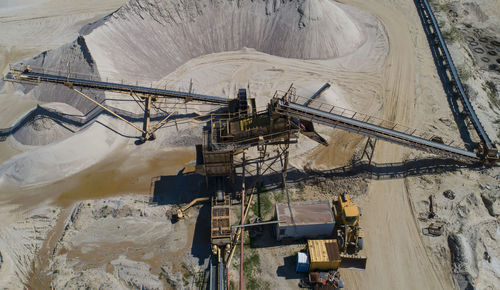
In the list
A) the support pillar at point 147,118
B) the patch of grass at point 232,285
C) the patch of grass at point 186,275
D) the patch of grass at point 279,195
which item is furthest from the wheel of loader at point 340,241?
the support pillar at point 147,118

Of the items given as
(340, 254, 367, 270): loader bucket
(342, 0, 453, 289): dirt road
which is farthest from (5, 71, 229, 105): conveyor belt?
(340, 254, 367, 270): loader bucket

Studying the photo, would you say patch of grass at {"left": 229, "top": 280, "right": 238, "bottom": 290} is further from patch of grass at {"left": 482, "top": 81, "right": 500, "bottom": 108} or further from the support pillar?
patch of grass at {"left": 482, "top": 81, "right": 500, "bottom": 108}

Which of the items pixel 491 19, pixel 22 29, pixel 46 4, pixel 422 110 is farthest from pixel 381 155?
pixel 46 4

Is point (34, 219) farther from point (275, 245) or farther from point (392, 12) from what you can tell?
point (392, 12)

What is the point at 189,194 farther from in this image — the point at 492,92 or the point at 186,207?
the point at 492,92

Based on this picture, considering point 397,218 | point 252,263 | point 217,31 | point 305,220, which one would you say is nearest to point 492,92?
point 397,218
